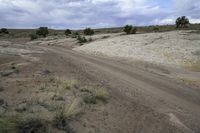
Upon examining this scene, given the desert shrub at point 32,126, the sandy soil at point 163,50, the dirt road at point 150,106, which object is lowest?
the sandy soil at point 163,50

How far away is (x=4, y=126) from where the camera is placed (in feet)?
23.3

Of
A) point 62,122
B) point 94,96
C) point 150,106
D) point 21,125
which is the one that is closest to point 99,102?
point 94,96

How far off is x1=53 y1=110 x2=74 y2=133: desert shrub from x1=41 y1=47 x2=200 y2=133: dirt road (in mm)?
1065

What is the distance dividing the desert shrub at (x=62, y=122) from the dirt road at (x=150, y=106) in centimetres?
107

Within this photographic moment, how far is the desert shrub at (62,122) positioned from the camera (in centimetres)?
793

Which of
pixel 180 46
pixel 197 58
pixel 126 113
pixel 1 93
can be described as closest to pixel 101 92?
pixel 126 113

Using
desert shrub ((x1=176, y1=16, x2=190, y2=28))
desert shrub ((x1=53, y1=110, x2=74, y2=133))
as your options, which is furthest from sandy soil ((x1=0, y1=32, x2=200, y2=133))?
desert shrub ((x1=176, y1=16, x2=190, y2=28))

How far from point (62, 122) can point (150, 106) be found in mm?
4279

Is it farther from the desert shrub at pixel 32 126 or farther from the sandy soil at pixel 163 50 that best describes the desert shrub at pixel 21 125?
the sandy soil at pixel 163 50

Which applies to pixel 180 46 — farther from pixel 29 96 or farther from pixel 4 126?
pixel 4 126

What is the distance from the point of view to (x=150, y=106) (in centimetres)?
1123

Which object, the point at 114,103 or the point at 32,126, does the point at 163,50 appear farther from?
the point at 32,126

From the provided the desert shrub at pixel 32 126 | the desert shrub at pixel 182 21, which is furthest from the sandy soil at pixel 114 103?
the desert shrub at pixel 182 21

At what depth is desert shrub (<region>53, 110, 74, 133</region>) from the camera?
793 centimetres
